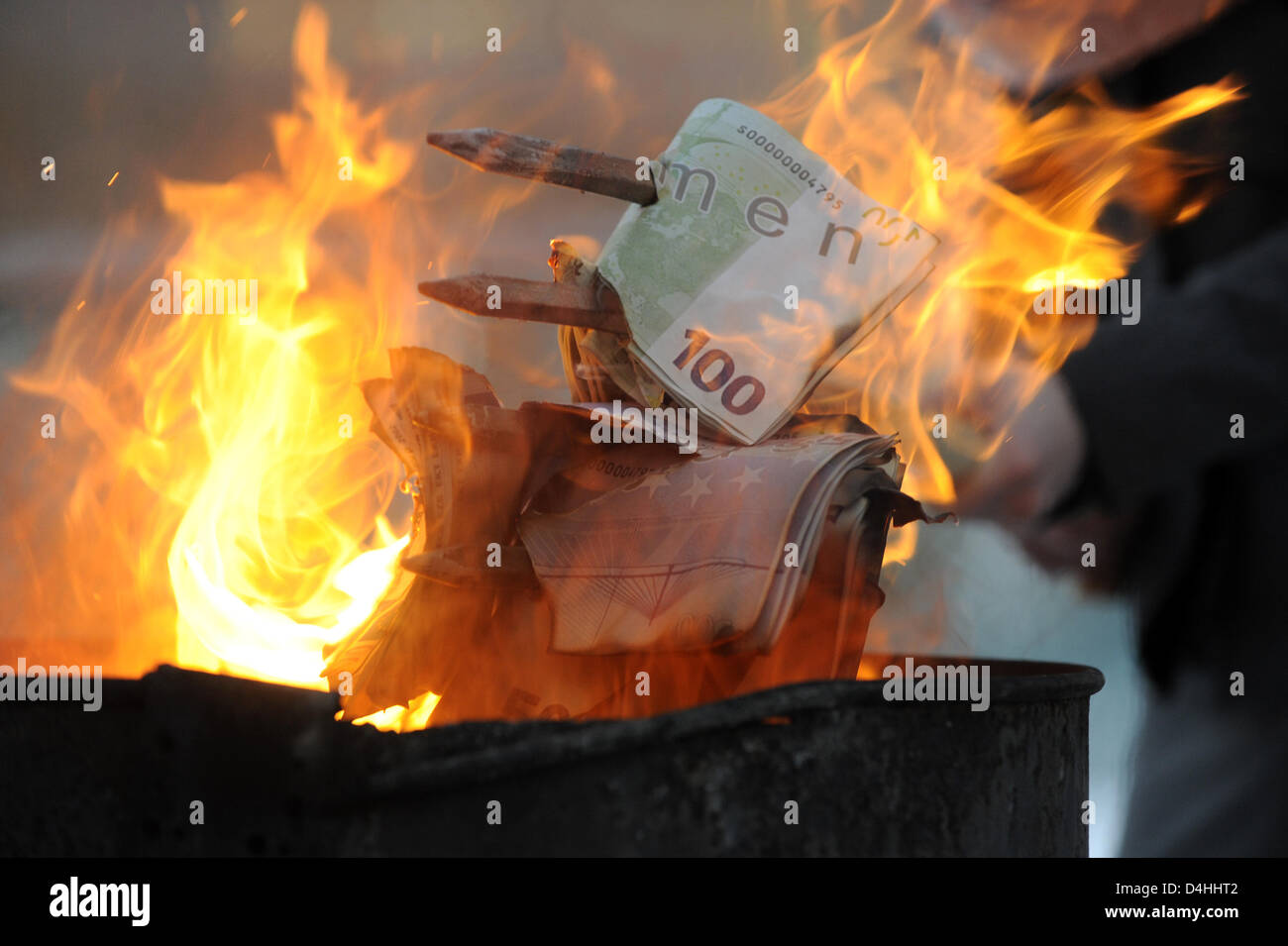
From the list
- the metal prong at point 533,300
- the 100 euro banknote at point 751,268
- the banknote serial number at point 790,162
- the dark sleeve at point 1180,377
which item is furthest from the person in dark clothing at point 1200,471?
the metal prong at point 533,300

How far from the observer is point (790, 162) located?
1.20m

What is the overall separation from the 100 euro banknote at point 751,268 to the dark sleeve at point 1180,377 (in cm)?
24

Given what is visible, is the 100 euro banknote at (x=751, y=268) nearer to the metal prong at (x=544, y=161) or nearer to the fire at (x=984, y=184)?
the metal prong at (x=544, y=161)

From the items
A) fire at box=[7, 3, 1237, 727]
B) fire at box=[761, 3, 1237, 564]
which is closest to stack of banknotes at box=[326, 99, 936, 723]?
fire at box=[7, 3, 1237, 727]

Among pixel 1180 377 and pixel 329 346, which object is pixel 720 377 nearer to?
pixel 1180 377

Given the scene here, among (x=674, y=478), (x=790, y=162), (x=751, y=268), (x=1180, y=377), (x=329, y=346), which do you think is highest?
(x=329, y=346)

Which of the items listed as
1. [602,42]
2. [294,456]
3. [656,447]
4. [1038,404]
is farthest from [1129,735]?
[602,42]

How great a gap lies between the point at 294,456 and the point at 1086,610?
141 centimetres

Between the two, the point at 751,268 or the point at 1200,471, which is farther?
the point at 1200,471

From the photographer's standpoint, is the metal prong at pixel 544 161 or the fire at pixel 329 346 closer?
the metal prong at pixel 544 161

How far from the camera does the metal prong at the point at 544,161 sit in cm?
101

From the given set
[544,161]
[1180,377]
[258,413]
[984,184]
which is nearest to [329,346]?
[258,413]

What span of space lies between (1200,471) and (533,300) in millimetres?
857

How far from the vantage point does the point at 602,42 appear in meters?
2.27
